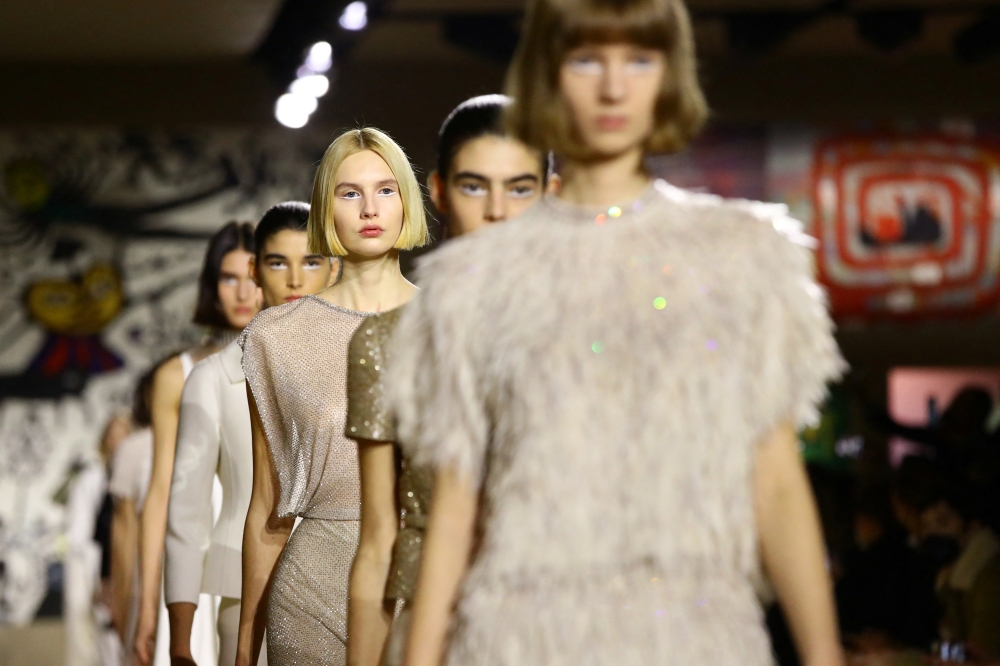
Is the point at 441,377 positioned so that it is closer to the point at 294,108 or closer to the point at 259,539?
the point at 259,539

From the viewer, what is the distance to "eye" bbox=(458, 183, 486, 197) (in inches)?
82.1

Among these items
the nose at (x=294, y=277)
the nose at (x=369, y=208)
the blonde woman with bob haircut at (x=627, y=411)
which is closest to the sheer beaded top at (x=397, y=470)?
the blonde woman with bob haircut at (x=627, y=411)

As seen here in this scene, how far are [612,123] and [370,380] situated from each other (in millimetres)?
603

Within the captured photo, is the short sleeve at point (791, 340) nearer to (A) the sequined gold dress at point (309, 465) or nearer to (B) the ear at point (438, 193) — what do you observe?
(B) the ear at point (438, 193)

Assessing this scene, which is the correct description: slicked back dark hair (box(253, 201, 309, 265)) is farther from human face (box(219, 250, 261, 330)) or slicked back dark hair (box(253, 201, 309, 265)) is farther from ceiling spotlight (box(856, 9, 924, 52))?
ceiling spotlight (box(856, 9, 924, 52))

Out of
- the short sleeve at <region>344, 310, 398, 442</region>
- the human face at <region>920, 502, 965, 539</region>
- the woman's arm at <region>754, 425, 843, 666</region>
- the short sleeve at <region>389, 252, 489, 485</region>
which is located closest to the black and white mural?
Answer: the human face at <region>920, 502, 965, 539</region>

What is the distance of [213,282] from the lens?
3654mm

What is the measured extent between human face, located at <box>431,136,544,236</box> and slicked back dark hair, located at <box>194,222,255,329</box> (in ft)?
5.37

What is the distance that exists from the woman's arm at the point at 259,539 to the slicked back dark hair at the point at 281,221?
1.70ft

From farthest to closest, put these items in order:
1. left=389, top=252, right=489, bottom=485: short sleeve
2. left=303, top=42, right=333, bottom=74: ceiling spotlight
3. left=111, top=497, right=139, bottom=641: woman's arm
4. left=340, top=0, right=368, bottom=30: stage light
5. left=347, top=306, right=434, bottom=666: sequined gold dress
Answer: left=303, top=42, right=333, bottom=74: ceiling spotlight < left=340, top=0, right=368, bottom=30: stage light < left=111, top=497, right=139, bottom=641: woman's arm < left=347, top=306, right=434, bottom=666: sequined gold dress < left=389, top=252, right=489, bottom=485: short sleeve

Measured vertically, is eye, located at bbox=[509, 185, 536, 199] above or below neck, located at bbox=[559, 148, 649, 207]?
above

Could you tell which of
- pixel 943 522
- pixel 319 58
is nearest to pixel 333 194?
pixel 943 522

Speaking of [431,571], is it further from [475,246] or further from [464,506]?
[475,246]

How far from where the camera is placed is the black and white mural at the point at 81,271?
8203 millimetres
